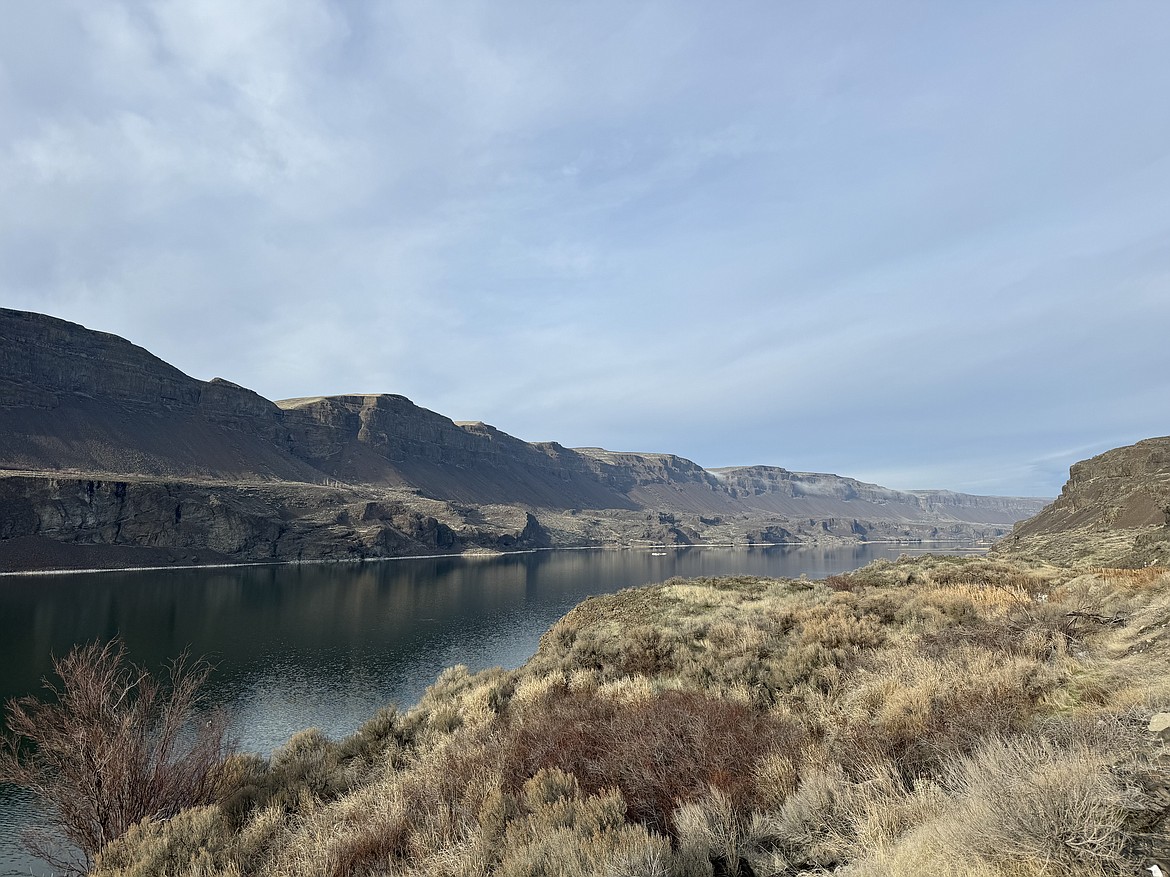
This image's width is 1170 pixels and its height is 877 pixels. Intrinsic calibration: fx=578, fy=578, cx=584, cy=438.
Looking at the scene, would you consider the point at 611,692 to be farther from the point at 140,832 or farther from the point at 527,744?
the point at 140,832

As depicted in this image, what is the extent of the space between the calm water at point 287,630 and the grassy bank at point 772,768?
39.0 ft

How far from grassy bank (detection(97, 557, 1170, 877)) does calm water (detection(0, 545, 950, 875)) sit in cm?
1187

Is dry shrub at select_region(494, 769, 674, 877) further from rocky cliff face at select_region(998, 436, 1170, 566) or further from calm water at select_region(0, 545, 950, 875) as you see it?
rocky cliff face at select_region(998, 436, 1170, 566)

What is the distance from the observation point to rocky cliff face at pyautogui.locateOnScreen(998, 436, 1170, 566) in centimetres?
2542

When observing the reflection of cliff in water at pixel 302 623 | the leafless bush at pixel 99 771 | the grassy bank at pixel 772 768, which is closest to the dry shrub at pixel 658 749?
the grassy bank at pixel 772 768

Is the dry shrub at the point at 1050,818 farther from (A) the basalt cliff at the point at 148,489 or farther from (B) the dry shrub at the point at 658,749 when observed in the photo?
(A) the basalt cliff at the point at 148,489

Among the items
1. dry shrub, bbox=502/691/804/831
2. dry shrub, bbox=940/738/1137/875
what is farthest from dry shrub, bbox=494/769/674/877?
dry shrub, bbox=940/738/1137/875

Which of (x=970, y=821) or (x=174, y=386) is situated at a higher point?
(x=174, y=386)

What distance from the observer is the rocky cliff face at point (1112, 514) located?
83.4 feet

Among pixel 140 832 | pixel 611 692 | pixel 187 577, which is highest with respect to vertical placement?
pixel 611 692

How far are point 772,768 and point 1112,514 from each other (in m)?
54.5

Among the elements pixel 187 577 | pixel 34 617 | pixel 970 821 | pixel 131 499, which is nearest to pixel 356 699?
pixel 970 821

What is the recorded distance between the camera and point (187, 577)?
89438mm

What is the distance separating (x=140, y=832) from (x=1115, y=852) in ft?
33.0
